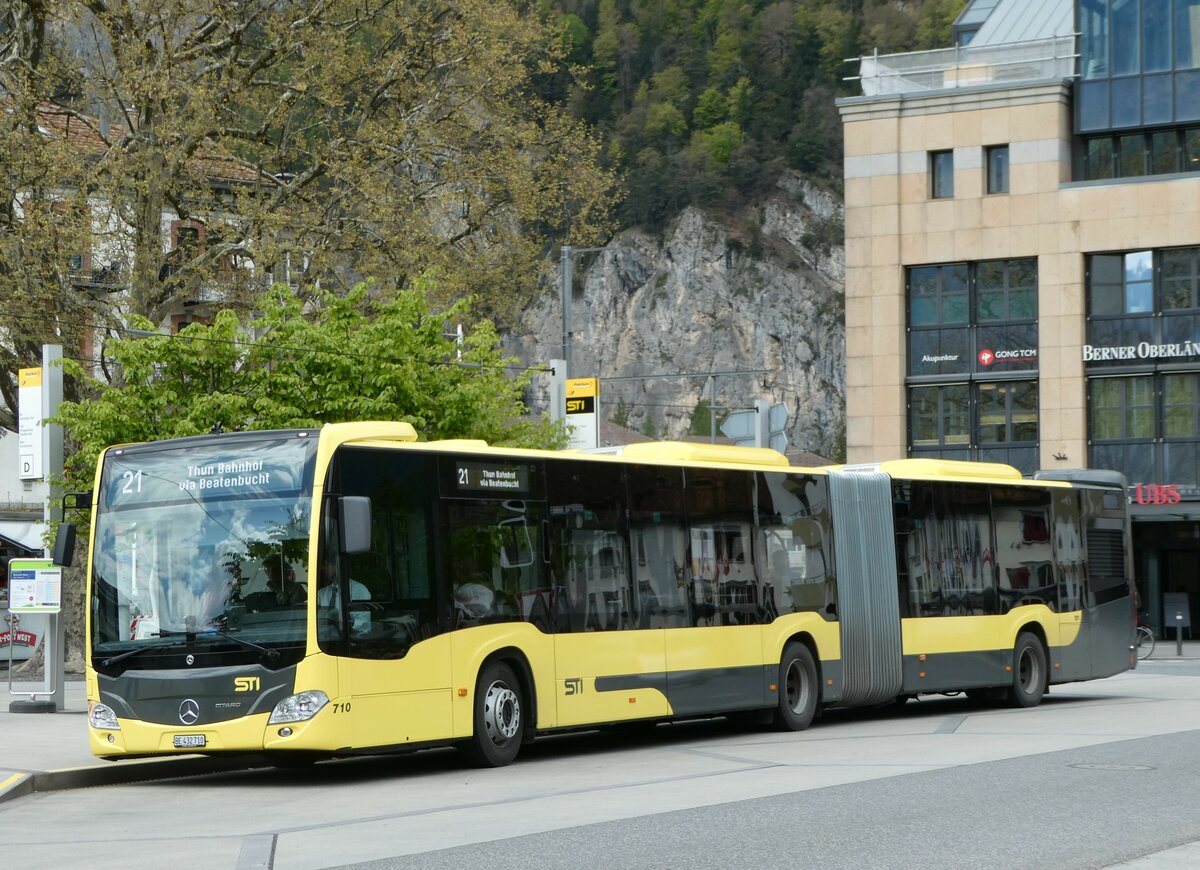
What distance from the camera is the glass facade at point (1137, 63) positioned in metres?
45.3

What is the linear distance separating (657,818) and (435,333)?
18.1 m

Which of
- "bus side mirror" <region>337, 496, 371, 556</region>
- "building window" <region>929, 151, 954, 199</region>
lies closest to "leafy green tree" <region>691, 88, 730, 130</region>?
"building window" <region>929, 151, 954, 199</region>

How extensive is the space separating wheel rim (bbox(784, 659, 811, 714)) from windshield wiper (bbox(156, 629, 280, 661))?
22.8 ft

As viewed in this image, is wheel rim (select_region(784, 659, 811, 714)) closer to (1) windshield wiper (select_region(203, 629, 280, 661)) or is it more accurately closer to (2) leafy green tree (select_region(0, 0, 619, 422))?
(1) windshield wiper (select_region(203, 629, 280, 661))

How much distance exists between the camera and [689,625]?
56.6 ft

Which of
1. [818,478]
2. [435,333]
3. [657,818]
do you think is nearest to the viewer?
[657,818]

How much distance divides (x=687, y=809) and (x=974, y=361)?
37246 mm

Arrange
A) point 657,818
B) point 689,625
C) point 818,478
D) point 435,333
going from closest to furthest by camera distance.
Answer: point 657,818, point 689,625, point 818,478, point 435,333

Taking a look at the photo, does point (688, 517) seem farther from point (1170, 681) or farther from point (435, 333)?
point (1170, 681)

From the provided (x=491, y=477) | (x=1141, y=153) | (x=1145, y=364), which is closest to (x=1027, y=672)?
(x=491, y=477)

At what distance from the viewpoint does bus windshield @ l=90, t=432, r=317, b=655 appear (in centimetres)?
1352

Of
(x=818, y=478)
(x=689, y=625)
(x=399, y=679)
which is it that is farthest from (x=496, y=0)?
(x=399, y=679)

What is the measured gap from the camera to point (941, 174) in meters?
47.6

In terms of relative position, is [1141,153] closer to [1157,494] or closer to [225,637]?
[1157,494]
